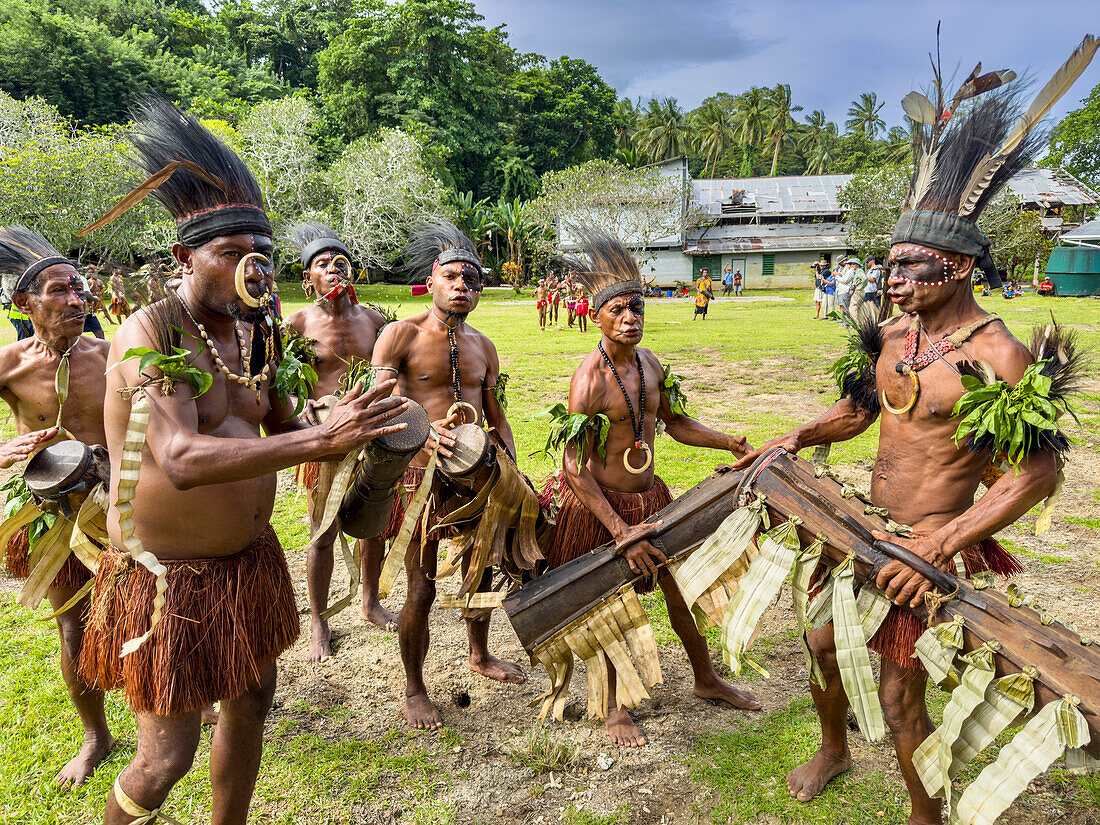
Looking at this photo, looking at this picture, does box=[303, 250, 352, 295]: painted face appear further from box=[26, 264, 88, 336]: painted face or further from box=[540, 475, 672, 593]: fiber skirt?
box=[540, 475, 672, 593]: fiber skirt

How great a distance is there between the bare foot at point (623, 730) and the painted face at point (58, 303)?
3157mm

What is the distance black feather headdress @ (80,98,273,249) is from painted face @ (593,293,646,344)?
181 centimetres

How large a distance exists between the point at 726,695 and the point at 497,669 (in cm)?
125

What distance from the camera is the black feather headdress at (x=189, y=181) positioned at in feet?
7.46

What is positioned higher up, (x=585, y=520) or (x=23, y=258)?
(x=23, y=258)

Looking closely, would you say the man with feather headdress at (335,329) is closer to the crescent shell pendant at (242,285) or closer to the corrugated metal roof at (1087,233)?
the crescent shell pendant at (242,285)

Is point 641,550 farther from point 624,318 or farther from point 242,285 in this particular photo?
point 242,285

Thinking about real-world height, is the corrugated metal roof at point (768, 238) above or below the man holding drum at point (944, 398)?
above

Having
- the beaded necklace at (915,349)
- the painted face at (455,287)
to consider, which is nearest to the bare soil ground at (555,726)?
the beaded necklace at (915,349)

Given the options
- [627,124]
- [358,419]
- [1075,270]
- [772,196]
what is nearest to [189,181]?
[358,419]

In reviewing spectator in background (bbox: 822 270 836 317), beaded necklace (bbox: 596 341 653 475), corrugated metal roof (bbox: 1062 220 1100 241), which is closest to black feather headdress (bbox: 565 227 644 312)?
beaded necklace (bbox: 596 341 653 475)

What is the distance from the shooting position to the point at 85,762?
120 inches

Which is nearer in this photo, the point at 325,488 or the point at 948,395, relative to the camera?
the point at 948,395

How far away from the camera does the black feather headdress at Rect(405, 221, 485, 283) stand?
13.0ft
